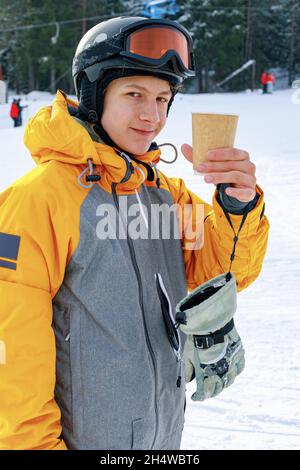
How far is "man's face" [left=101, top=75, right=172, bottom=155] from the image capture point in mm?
1727

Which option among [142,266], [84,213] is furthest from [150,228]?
[84,213]

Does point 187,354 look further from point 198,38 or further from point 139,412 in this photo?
point 198,38

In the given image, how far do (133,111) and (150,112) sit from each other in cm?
6

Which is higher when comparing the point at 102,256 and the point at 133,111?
the point at 133,111

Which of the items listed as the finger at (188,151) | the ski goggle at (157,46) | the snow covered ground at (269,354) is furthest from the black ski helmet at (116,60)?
the snow covered ground at (269,354)

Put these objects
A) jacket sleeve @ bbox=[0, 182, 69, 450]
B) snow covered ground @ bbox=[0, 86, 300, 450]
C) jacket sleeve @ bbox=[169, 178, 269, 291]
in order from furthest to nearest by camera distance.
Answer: snow covered ground @ bbox=[0, 86, 300, 450], jacket sleeve @ bbox=[169, 178, 269, 291], jacket sleeve @ bbox=[0, 182, 69, 450]

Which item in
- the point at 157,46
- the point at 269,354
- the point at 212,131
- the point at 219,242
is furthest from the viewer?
the point at 269,354

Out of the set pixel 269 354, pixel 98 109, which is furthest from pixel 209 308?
pixel 269 354

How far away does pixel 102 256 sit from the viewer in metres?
1.60

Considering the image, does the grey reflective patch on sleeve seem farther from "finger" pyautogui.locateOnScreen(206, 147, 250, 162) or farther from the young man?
"finger" pyautogui.locateOnScreen(206, 147, 250, 162)

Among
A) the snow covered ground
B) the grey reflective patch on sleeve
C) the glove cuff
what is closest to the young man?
the grey reflective patch on sleeve

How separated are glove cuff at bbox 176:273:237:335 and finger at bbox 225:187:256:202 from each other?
279mm

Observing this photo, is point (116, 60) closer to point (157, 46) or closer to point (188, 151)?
point (157, 46)

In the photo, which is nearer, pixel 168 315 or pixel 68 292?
pixel 68 292
